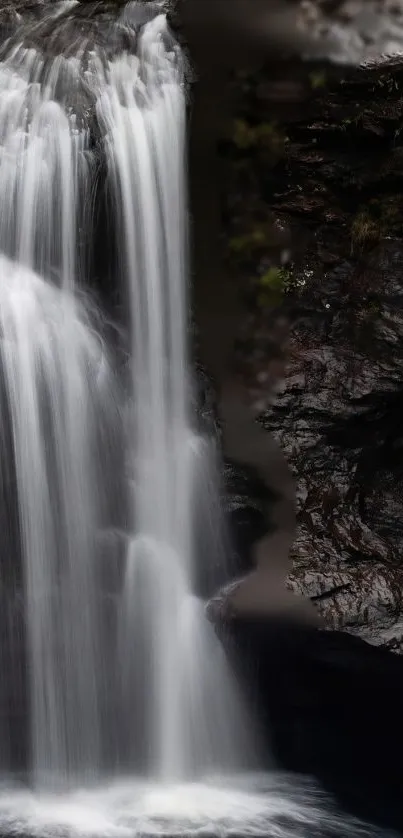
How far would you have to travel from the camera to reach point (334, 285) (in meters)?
6.71

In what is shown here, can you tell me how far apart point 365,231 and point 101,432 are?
239 cm

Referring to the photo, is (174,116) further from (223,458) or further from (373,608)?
(373,608)

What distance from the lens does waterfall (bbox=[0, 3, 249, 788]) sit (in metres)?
5.98

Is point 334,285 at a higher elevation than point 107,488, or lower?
higher

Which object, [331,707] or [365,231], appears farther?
[365,231]

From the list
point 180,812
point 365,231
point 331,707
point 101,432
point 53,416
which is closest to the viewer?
point 180,812

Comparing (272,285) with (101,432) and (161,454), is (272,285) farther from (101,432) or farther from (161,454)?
(101,432)

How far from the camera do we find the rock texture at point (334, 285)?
6539 mm

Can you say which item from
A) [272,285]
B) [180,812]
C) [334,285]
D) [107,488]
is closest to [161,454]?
[107,488]

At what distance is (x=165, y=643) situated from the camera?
621 centimetres

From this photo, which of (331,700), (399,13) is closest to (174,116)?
(399,13)

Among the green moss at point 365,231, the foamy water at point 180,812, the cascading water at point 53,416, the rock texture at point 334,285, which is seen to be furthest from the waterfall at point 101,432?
the green moss at point 365,231

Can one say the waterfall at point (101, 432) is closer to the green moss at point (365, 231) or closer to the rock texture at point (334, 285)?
the rock texture at point (334, 285)

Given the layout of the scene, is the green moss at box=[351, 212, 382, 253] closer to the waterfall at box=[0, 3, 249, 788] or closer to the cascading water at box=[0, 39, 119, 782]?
the waterfall at box=[0, 3, 249, 788]
